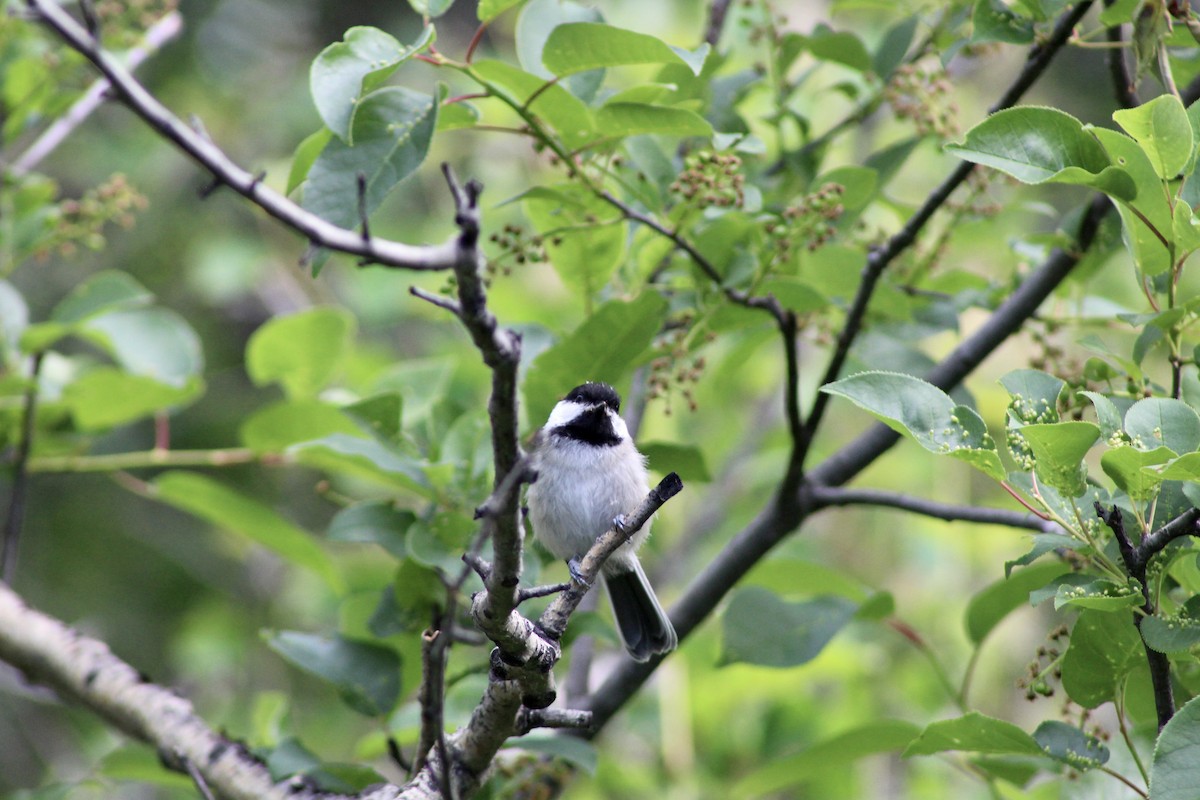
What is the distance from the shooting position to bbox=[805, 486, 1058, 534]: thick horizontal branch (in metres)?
2.38

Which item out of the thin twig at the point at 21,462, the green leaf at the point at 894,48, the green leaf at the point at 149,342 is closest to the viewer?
Result: the green leaf at the point at 894,48

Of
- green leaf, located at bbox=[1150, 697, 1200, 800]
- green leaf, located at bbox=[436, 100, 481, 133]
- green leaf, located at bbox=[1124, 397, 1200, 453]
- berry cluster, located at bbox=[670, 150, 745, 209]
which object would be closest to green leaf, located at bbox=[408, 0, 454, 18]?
green leaf, located at bbox=[436, 100, 481, 133]

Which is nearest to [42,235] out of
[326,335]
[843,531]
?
[326,335]

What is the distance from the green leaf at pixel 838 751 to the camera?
8.65 feet

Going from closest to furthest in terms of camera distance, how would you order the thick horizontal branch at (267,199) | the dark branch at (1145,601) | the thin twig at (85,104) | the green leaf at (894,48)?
the thick horizontal branch at (267,199), the dark branch at (1145,601), the green leaf at (894,48), the thin twig at (85,104)

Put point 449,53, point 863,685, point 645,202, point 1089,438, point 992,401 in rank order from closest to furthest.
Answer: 1. point 1089,438
2. point 645,202
3. point 863,685
4. point 992,401
5. point 449,53

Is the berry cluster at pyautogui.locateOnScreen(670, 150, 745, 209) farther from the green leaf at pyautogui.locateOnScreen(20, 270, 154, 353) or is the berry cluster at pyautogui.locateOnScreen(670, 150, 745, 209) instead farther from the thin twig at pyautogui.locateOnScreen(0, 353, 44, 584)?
the thin twig at pyautogui.locateOnScreen(0, 353, 44, 584)

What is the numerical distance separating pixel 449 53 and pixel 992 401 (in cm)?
377

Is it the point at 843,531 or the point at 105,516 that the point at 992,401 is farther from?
the point at 105,516

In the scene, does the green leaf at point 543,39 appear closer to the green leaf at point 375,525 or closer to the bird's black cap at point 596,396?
the bird's black cap at point 596,396

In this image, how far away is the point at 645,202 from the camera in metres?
2.47

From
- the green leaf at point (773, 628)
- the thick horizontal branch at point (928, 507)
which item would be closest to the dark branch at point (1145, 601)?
the thick horizontal branch at point (928, 507)

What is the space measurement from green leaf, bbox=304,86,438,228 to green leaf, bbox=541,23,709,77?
0.83 ft

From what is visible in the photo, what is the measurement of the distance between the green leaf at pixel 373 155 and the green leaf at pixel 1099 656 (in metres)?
1.46
